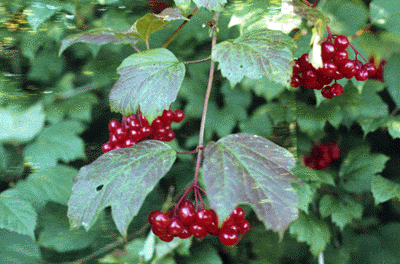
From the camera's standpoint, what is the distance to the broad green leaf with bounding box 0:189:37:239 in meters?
0.78

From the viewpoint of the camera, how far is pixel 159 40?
1.01m

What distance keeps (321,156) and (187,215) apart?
897mm

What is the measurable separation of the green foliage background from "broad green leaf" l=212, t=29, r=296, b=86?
34 cm

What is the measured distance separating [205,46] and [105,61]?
0.37 m

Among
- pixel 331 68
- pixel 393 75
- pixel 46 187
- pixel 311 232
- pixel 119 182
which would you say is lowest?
pixel 311 232

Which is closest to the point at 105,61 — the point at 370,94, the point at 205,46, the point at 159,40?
the point at 159,40

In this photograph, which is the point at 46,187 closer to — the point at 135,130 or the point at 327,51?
the point at 135,130

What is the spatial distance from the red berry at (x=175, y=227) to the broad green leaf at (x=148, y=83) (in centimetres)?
17

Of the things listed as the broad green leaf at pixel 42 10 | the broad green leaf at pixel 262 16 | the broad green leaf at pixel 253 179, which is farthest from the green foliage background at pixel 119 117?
the broad green leaf at pixel 253 179

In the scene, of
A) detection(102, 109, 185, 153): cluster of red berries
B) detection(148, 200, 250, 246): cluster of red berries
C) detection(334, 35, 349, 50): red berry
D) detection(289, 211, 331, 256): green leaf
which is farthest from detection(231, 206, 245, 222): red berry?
detection(289, 211, 331, 256): green leaf

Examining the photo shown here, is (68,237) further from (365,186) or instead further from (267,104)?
(365,186)

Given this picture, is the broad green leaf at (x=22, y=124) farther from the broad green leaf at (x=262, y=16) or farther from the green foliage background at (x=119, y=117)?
the broad green leaf at (x=262, y=16)

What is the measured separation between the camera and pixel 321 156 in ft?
3.98

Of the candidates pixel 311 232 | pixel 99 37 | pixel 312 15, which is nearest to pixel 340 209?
pixel 311 232
